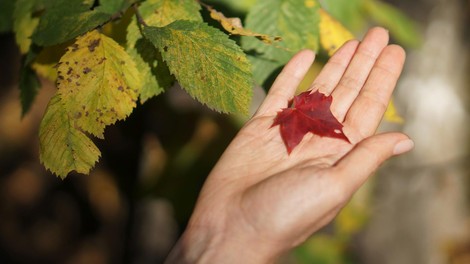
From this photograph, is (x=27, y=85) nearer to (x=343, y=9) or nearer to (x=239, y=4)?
(x=239, y=4)

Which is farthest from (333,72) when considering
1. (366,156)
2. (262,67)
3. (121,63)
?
(121,63)

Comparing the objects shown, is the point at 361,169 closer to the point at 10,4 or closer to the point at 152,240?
the point at 10,4

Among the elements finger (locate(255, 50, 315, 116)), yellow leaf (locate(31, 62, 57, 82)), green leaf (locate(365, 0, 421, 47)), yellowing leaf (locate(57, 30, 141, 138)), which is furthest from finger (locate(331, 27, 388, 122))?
yellow leaf (locate(31, 62, 57, 82))

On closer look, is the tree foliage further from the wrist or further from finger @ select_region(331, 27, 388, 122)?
the wrist

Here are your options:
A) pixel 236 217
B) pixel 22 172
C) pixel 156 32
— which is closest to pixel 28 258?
pixel 22 172

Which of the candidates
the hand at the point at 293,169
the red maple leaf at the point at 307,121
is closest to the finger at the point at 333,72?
the hand at the point at 293,169

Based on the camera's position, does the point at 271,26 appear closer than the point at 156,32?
No
